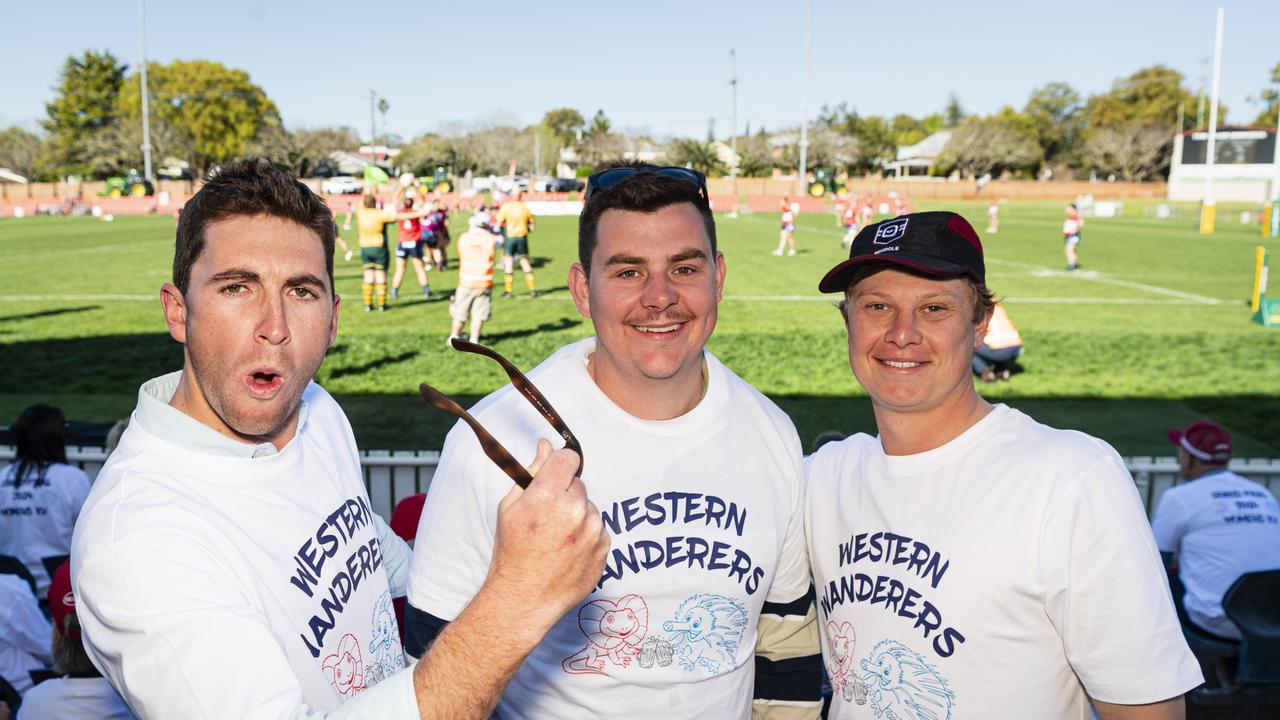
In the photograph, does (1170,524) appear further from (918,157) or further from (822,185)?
(918,157)

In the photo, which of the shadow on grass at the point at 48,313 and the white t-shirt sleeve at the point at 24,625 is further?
the shadow on grass at the point at 48,313

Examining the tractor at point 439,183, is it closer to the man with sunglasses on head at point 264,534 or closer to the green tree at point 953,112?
the man with sunglasses on head at point 264,534

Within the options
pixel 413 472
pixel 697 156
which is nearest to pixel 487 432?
pixel 413 472

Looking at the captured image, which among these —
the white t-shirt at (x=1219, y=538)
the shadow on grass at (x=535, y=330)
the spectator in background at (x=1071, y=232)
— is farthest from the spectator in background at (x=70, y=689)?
the spectator in background at (x=1071, y=232)

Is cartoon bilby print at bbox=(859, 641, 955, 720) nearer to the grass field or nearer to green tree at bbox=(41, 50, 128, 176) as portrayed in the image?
the grass field

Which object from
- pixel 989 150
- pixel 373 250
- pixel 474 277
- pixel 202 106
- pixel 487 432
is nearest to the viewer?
pixel 487 432

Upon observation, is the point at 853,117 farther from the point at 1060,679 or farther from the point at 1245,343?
the point at 1060,679

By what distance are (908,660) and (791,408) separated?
25.4 feet

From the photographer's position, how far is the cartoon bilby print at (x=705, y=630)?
2459 millimetres

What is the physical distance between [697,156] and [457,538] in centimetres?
8086

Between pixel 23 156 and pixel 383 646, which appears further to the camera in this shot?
pixel 23 156

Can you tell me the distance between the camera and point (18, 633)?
452 cm

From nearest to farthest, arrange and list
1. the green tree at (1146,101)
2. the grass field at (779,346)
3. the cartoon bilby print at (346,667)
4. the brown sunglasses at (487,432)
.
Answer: the brown sunglasses at (487,432) → the cartoon bilby print at (346,667) → the grass field at (779,346) → the green tree at (1146,101)

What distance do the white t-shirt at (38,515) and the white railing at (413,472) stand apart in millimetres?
754
